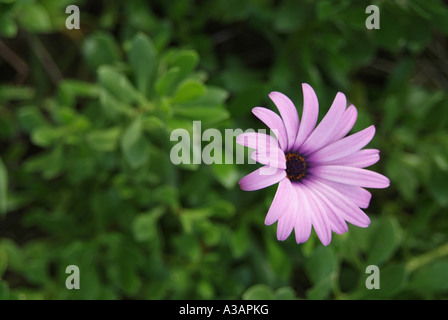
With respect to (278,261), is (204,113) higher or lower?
higher

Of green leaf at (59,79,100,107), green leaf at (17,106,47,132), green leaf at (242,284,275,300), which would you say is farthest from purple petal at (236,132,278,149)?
green leaf at (17,106,47,132)

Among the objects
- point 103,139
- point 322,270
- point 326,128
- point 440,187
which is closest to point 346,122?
point 326,128

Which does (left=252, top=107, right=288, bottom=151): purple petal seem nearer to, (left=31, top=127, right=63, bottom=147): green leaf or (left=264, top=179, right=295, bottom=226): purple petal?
(left=264, top=179, right=295, bottom=226): purple petal

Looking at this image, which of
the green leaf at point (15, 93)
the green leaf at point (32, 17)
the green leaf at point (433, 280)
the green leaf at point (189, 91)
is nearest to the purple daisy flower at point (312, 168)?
the green leaf at point (189, 91)

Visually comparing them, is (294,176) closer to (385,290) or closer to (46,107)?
(385,290)

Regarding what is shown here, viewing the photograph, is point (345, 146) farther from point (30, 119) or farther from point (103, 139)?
point (30, 119)

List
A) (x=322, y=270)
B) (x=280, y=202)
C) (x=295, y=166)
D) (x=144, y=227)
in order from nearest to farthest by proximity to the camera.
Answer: (x=280, y=202) → (x=295, y=166) → (x=322, y=270) → (x=144, y=227)

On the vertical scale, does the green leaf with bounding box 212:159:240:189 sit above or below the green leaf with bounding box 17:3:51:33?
below

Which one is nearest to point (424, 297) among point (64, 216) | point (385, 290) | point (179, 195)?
point (385, 290)
